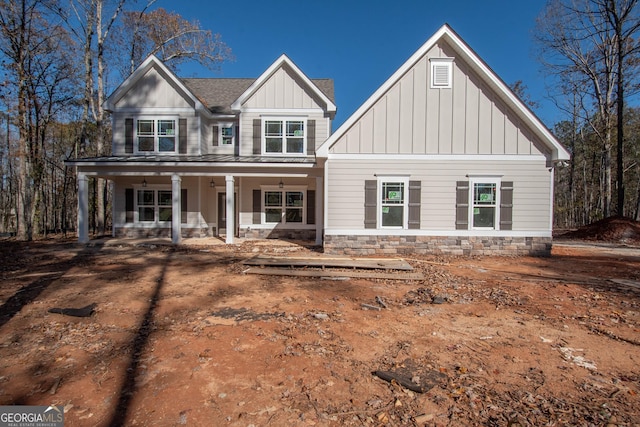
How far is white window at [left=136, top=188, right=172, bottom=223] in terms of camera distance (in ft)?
45.4

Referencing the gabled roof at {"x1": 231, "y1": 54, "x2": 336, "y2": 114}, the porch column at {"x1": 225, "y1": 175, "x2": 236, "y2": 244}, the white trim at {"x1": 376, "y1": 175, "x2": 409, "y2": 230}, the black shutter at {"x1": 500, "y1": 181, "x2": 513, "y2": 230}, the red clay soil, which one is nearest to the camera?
the black shutter at {"x1": 500, "y1": 181, "x2": 513, "y2": 230}

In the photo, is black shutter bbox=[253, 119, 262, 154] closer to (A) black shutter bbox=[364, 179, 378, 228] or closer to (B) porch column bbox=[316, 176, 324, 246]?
(B) porch column bbox=[316, 176, 324, 246]

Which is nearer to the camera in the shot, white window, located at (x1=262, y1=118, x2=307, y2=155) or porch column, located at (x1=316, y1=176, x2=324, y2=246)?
porch column, located at (x1=316, y1=176, x2=324, y2=246)

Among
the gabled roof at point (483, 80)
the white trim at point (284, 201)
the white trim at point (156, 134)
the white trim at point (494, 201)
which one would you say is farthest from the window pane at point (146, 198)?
the white trim at point (494, 201)

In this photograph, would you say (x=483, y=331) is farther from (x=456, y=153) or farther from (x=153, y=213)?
(x=153, y=213)

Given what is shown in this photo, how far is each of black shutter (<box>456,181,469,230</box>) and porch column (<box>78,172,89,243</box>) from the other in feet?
44.1

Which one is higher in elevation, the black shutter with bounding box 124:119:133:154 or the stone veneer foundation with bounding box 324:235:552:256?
the black shutter with bounding box 124:119:133:154

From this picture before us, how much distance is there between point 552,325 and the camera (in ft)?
15.0

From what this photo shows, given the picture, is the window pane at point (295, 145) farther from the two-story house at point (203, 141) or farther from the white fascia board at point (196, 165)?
the white fascia board at point (196, 165)

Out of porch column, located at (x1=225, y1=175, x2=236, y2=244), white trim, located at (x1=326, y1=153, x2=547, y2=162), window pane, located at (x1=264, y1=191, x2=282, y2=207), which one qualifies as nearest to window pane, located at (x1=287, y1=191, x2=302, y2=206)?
window pane, located at (x1=264, y1=191, x2=282, y2=207)

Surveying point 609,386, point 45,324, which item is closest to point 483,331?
point 609,386

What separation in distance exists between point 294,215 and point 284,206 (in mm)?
607

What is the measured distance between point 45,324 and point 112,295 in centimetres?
134

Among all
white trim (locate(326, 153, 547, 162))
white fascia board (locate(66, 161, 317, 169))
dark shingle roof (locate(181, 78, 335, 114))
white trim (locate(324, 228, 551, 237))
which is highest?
dark shingle roof (locate(181, 78, 335, 114))
